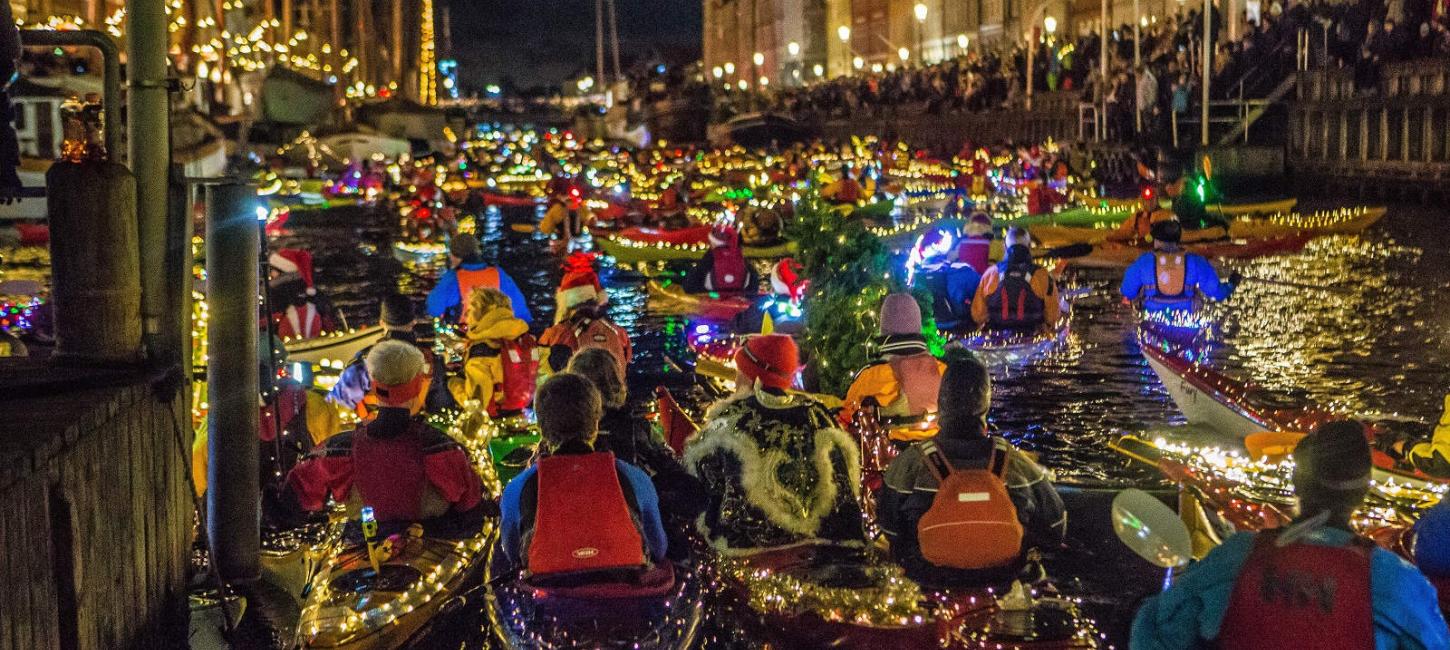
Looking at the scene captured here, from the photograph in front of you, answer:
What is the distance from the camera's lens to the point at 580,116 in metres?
133

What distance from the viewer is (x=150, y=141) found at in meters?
6.70

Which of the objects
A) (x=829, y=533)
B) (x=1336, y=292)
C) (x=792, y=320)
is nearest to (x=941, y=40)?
(x=1336, y=292)

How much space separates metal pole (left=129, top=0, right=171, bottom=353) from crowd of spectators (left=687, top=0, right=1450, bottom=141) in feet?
91.7

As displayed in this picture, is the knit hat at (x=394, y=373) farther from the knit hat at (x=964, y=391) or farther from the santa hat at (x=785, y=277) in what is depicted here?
the santa hat at (x=785, y=277)

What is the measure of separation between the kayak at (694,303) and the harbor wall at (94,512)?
37.7 ft

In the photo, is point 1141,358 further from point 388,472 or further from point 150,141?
point 150,141

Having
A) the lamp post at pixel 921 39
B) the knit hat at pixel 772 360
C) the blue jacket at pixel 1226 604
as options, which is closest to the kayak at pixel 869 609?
the knit hat at pixel 772 360

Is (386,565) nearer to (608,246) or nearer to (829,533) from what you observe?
(829,533)

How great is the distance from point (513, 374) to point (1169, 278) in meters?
7.45

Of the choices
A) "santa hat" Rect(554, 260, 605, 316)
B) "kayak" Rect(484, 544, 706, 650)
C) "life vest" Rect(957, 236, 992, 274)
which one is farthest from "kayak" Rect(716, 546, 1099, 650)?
"life vest" Rect(957, 236, 992, 274)

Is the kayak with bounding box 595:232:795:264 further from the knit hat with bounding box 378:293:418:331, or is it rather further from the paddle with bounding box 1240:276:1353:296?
the knit hat with bounding box 378:293:418:331

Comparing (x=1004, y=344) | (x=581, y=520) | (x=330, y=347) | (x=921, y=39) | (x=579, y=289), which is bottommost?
(x=581, y=520)

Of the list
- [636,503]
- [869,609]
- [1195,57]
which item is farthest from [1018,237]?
[1195,57]

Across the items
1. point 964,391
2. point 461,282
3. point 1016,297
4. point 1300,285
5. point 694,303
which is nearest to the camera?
point 964,391
